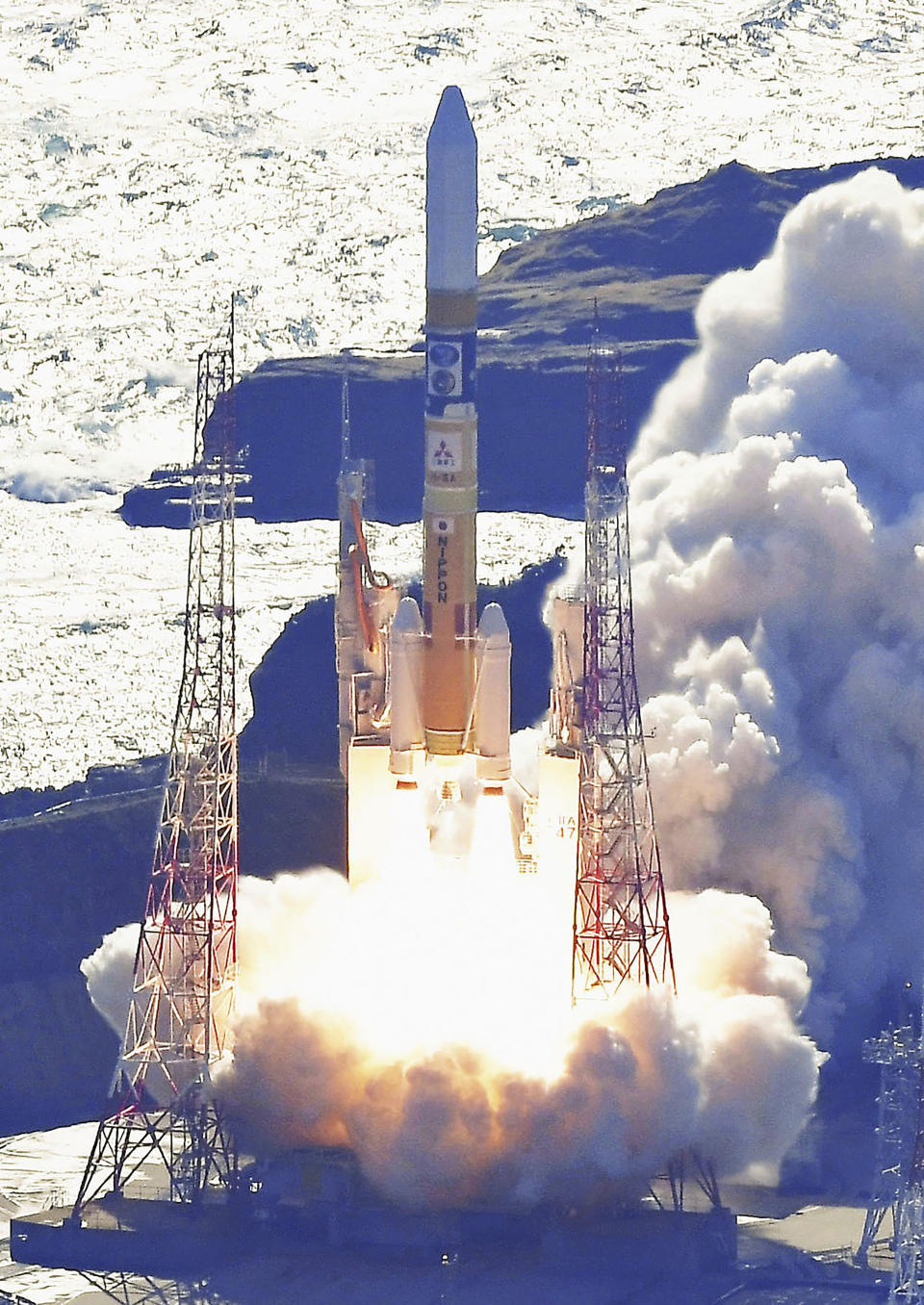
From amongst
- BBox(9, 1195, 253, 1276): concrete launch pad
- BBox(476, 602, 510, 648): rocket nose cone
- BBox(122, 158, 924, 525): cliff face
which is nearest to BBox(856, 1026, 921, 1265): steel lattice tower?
BBox(476, 602, 510, 648): rocket nose cone

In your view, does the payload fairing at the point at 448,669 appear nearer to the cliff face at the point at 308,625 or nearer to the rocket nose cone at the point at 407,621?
the rocket nose cone at the point at 407,621

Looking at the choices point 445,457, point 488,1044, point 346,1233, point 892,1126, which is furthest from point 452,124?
point 892,1126

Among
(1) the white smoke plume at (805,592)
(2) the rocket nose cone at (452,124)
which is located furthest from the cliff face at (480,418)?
(2) the rocket nose cone at (452,124)

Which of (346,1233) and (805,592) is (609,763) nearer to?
(346,1233)

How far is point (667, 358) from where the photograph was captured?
180625mm

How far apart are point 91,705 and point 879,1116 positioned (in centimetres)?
6139

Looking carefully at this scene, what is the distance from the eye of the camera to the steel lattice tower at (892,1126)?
88875 millimetres

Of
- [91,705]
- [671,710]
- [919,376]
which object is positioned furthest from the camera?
[91,705]

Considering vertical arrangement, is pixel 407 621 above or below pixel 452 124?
below

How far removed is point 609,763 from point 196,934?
9.54 metres

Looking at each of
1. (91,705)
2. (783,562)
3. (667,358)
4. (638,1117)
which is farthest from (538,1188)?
(667,358)

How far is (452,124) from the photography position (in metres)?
89.2

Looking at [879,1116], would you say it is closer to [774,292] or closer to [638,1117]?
[638,1117]

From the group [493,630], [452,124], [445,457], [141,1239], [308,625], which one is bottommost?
[141,1239]
